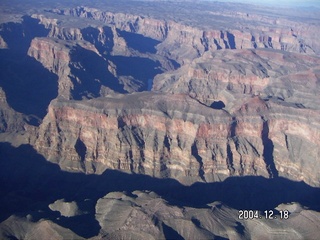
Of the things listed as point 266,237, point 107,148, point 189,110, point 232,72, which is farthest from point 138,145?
point 232,72

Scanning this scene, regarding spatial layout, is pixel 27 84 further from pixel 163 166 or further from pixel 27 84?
pixel 163 166

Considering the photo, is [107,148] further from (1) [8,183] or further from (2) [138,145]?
(1) [8,183]

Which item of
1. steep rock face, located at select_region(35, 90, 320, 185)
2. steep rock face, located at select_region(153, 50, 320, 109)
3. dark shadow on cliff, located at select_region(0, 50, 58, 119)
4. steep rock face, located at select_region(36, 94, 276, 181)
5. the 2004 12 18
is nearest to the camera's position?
the 2004 12 18

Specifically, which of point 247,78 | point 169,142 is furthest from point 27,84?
point 247,78

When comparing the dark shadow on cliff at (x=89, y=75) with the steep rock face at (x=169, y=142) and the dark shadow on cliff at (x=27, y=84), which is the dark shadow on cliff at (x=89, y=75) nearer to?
the dark shadow on cliff at (x=27, y=84)

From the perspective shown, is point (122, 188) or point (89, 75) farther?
point (89, 75)

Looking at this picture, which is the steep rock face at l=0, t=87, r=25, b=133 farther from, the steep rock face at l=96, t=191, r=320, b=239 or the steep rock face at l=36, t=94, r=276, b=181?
the steep rock face at l=96, t=191, r=320, b=239

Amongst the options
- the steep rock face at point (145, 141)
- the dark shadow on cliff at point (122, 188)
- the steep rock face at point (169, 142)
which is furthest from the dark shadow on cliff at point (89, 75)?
the dark shadow on cliff at point (122, 188)

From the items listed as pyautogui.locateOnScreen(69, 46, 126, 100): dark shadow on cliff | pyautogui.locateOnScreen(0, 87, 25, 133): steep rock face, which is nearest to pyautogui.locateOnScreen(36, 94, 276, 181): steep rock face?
pyautogui.locateOnScreen(0, 87, 25, 133): steep rock face
